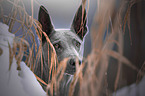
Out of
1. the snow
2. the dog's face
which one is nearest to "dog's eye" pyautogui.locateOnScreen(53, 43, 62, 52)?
the dog's face

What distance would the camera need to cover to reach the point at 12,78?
28.5 inches

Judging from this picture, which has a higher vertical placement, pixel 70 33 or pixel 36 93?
pixel 70 33

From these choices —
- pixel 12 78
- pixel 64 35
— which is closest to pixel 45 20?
pixel 64 35

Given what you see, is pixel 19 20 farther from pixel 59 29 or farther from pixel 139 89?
pixel 139 89

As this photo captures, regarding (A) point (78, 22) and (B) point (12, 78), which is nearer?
(B) point (12, 78)

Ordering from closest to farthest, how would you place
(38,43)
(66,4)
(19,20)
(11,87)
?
(11,87) < (19,20) < (38,43) < (66,4)

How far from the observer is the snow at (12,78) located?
0.72m

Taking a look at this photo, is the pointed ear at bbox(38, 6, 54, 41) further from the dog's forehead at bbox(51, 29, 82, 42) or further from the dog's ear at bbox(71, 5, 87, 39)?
the dog's ear at bbox(71, 5, 87, 39)

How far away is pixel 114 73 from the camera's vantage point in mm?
1011

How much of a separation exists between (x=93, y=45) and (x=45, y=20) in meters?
0.62

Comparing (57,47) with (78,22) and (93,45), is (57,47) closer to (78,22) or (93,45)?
(78,22)

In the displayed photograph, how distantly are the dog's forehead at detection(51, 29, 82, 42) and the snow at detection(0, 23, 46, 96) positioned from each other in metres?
0.43

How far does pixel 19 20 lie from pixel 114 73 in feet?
2.88

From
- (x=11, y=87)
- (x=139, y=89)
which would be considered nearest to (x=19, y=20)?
(x=11, y=87)
